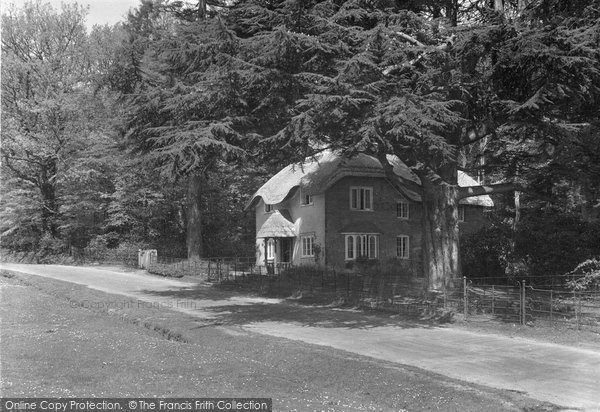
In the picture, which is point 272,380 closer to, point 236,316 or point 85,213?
point 236,316

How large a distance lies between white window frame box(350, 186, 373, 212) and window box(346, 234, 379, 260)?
189 centimetres

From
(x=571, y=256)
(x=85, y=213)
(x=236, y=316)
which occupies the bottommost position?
(x=236, y=316)

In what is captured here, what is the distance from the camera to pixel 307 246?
41125 millimetres

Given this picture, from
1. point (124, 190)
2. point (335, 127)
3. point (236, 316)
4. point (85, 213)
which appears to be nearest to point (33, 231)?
point (85, 213)

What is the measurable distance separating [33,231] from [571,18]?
51.7m

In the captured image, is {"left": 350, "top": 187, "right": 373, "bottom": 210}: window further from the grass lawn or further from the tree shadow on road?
the grass lawn

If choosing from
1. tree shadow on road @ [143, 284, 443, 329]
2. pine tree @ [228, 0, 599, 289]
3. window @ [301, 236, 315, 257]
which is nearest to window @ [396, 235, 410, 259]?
window @ [301, 236, 315, 257]

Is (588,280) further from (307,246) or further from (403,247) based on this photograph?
(307,246)

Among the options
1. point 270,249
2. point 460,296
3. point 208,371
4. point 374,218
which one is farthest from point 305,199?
point 208,371

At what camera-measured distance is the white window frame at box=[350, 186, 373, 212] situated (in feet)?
132

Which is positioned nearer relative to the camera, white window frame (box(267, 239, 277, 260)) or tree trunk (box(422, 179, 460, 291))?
tree trunk (box(422, 179, 460, 291))

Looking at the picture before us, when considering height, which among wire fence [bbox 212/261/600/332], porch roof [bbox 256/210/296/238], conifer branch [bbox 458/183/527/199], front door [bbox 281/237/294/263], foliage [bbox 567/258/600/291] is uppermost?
conifer branch [bbox 458/183/527/199]

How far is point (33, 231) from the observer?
2255 inches

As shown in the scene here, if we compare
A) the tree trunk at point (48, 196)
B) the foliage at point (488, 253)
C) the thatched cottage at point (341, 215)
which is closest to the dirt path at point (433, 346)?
the foliage at point (488, 253)
